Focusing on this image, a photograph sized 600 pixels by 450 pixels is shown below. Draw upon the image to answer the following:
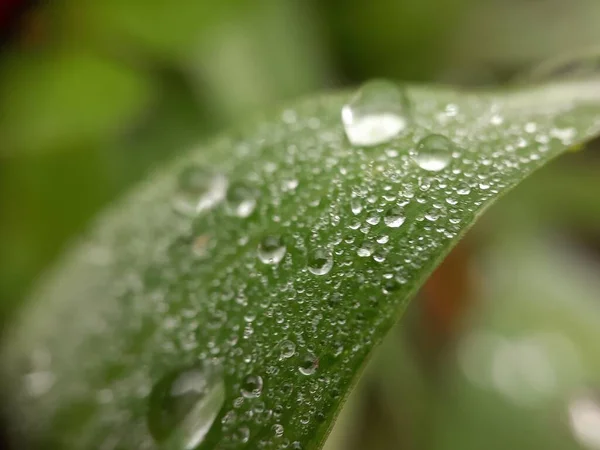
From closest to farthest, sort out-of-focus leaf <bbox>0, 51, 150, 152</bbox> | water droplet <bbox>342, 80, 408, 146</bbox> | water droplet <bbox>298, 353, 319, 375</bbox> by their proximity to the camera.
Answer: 1. water droplet <bbox>298, 353, 319, 375</bbox>
2. water droplet <bbox>342, 80, 408, 146</bbox>
3. out-of-focus leaf <bbox>0, 51, 150, 152</bbox>

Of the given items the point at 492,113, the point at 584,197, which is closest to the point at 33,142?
the point at 492,113

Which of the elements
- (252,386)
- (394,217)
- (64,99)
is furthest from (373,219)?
(64,99)

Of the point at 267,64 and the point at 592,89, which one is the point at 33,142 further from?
the point at 592,89

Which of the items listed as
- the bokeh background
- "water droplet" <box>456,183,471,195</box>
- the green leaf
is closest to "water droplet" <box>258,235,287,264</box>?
the green leaf

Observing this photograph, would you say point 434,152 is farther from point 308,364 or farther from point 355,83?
point 355,83

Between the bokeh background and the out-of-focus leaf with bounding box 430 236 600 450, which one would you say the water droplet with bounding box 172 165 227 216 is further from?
the out-of-focus leaf with bounding box 430 236 600 450

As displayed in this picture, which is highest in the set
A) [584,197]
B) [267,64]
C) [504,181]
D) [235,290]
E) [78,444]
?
[584,197]

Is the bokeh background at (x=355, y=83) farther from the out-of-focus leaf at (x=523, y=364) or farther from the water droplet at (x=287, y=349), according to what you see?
the water droplet at (x=287, y=349)
